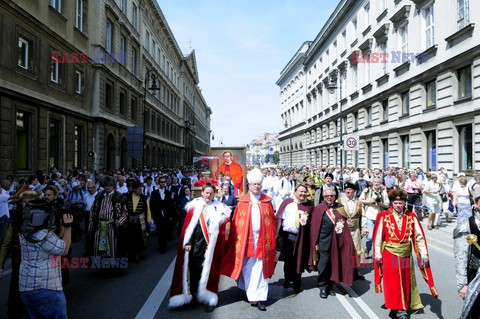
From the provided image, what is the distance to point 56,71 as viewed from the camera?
1870 cm

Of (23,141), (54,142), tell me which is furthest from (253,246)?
(54,142)

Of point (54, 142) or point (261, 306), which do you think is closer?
point (261, 306)

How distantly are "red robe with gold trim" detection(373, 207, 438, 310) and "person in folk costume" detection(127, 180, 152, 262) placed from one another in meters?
4.90

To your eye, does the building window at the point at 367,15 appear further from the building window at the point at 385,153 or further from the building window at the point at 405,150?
the building window at the point at 405,150

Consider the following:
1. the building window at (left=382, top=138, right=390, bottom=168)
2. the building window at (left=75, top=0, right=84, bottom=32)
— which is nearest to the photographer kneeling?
the building window at (left=75, top=0, right=84, bottom=32)

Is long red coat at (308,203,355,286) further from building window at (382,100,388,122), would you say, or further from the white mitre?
building window at (382,100,388,122)

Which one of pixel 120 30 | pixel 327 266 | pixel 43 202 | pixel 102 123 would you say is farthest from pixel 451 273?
pixel 120 30

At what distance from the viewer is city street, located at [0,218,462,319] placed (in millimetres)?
4941

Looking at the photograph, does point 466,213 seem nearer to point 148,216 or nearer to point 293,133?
point 148,216

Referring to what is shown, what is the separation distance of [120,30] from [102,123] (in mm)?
8304

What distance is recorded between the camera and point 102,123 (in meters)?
24.0

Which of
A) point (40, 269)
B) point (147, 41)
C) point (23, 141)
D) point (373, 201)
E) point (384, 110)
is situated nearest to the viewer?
point (40, 269)

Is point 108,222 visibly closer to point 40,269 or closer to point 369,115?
point 40,269

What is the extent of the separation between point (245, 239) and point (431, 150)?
18049mm
